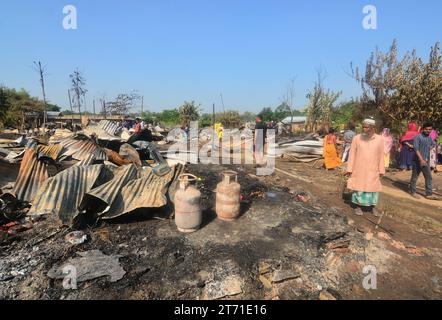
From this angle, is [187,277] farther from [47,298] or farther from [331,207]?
[331,207]

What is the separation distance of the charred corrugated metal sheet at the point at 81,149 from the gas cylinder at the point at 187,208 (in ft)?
10.6

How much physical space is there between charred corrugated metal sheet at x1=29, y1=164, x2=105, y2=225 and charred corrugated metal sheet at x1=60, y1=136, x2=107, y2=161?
2.17 metres

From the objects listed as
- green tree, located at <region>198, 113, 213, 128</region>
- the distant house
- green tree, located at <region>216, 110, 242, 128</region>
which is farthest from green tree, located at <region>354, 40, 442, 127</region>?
green tree, located at <region>198, 113, 213, 128</region>

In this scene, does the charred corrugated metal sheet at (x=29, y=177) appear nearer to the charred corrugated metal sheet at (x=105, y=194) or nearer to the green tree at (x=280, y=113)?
the charred corrugated metal sheet at (x=105, y=194)

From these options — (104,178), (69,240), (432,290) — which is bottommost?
(432,290)

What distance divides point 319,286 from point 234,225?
64.9 inches

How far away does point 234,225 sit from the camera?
4.41 m

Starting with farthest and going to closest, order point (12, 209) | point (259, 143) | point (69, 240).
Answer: point (259, 143), point (12, 209), point (69, 240)

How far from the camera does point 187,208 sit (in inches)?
159

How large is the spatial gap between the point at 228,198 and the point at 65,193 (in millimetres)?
2399

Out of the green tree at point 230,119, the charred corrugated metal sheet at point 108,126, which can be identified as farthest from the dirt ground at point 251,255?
the green tree at point 230,119

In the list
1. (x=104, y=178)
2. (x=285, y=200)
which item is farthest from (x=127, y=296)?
(x=285, y=200)

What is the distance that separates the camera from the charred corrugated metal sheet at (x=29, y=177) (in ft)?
17.1

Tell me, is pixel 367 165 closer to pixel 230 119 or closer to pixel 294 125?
pixel 230 119
